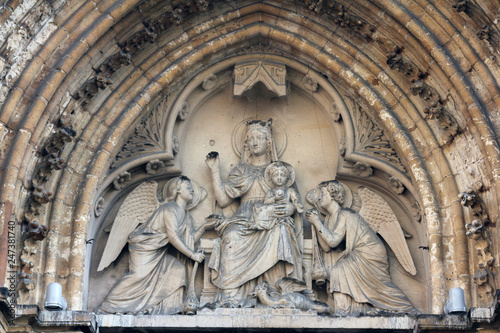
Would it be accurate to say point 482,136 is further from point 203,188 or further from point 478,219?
point 203,188

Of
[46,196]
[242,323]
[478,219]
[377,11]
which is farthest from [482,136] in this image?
[46,196]

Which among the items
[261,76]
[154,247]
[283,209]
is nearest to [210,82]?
[261,76]

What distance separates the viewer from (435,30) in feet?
46.2

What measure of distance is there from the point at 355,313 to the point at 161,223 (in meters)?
2.71

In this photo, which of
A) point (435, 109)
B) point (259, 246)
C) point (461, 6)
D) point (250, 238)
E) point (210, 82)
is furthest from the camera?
point (210, 82)

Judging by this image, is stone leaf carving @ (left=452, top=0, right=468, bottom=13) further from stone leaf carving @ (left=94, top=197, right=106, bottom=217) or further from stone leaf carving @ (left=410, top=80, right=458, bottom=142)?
stone leaf carving @ (left=94, top=197, right=106, bottom=217)

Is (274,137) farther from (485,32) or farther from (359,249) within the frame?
(485,32)

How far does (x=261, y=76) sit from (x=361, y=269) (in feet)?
9.86

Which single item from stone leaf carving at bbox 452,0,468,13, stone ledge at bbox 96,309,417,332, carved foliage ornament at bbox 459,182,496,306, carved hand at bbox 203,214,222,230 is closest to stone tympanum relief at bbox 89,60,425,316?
carved hand at bbox 203,214,222,230

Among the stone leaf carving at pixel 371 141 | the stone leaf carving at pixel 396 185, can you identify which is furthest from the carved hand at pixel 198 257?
the stone leaf carving at pixel 396 185

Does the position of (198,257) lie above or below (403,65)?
below

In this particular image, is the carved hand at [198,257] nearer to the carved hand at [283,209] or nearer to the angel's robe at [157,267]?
the angel's robe at [157,267]

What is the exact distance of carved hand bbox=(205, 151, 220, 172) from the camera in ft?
48.8

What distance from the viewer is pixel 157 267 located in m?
14.1
